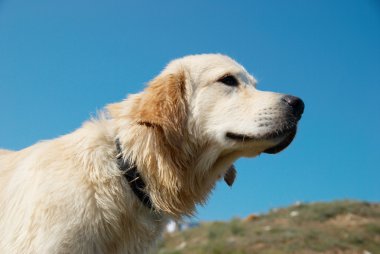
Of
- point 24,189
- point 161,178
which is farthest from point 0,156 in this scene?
point 161,178

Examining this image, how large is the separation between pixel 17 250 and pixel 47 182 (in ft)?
1.76

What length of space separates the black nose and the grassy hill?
308 inches

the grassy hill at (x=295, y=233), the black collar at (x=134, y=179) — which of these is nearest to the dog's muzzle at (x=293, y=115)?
the black collar at (x=134, y=179)

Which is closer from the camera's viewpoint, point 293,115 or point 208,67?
point 293,115

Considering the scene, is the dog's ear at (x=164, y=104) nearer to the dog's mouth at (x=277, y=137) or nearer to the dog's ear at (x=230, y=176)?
the dog's mouth at (x=277, y=137)

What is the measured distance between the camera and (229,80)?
14.6 ft

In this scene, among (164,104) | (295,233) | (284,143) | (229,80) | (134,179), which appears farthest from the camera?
(295,233)

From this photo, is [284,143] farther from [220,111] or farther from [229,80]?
[229,80]

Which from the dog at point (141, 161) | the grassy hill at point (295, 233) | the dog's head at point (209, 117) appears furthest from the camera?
the grassy hill at point (295, 233)

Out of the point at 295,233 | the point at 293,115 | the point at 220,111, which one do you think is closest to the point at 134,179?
the point at 220,111

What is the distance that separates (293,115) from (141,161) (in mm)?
1371

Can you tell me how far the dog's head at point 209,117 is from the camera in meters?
4.09

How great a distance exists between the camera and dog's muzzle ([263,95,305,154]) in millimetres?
4176

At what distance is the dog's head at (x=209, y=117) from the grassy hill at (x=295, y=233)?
772 cm
